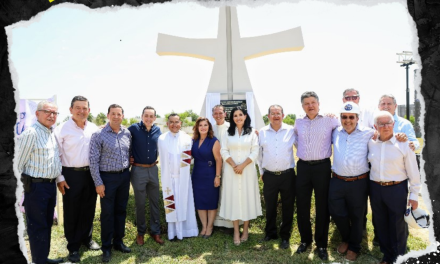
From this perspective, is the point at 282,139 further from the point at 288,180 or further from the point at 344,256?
the point at 344,256

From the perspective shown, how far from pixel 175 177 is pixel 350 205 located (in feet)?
7.54

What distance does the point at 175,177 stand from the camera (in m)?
4.41

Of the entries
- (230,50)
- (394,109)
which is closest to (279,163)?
(394,109)

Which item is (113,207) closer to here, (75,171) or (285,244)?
(75,171)

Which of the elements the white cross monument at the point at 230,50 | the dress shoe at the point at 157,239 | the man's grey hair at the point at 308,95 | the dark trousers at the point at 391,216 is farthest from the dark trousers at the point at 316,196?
the white cross monument at the point at 230,50

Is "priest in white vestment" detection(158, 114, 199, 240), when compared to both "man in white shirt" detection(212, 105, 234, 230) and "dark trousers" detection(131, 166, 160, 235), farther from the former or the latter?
"man in white shirt" detection(212, 105, 234, 230)

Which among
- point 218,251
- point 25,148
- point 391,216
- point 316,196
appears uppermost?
point 25,148

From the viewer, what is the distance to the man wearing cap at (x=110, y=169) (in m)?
3.72

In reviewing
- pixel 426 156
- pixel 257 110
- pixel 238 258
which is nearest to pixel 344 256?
pixel 238 258

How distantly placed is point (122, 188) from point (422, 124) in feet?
10.8

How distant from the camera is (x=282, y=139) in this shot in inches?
158

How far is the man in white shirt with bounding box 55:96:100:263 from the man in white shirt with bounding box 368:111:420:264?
11.0 ft

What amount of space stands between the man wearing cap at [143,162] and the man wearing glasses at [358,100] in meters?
2.62

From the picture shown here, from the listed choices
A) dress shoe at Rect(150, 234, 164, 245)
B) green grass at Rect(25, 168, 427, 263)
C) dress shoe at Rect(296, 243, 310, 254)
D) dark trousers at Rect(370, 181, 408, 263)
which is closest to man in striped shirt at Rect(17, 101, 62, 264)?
green grass at Rect(25, 168, 427, 263)
